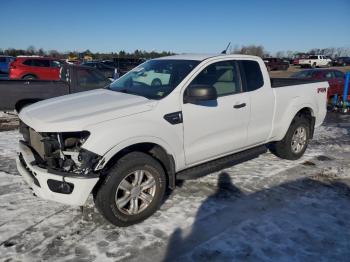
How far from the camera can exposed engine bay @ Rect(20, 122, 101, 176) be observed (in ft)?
10.6

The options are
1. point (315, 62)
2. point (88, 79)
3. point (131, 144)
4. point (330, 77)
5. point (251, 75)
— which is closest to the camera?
point (131, 144)

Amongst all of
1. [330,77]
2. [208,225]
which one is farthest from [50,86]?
[330,77]

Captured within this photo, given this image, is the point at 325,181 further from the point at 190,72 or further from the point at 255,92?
the point at 190,72

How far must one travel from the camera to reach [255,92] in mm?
4965

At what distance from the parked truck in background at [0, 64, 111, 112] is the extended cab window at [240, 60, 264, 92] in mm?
5885

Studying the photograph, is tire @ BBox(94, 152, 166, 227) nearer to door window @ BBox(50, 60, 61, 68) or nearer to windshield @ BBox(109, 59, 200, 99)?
windshield @ BBox(109, 59, 200, 99)

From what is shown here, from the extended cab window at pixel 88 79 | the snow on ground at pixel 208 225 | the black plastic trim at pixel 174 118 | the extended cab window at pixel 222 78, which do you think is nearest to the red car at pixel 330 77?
the extended cab window at pixel 88 79

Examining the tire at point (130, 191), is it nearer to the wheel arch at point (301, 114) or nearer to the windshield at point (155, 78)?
the windshield at point (155, 78)

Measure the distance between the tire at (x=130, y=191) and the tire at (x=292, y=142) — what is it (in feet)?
9.68

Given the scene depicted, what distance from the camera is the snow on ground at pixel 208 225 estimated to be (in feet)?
10.7

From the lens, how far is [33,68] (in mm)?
17906

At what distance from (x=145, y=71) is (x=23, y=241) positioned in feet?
9.02

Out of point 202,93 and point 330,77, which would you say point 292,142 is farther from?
point 330,77

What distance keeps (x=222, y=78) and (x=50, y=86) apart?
6772mm
